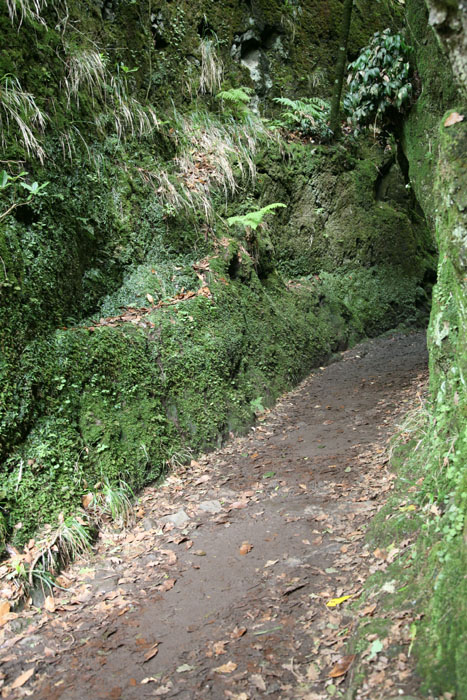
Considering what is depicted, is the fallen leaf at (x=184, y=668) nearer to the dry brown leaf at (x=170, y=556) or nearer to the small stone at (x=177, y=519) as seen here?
the dry brown leaf at (x=170, y=556)

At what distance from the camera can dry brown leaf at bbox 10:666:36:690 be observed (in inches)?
126

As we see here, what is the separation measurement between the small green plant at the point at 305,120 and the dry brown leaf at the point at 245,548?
1036cm

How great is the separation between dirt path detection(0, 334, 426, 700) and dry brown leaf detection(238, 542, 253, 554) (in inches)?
0.8

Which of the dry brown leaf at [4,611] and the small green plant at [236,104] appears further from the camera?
the small green plant at [236,104]

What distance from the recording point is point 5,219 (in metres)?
5.32

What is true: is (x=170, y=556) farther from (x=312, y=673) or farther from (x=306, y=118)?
(x=306, y=118)

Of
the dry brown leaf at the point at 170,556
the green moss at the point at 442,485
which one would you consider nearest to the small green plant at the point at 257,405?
the green moss at the point at 442,485

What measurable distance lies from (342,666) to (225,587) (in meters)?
1.30

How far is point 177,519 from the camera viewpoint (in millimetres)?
5020

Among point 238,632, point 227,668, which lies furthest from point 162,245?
point 227,668

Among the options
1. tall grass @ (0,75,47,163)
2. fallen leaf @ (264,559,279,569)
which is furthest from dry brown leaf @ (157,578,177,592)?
tall grass @ (0,75,47,163)

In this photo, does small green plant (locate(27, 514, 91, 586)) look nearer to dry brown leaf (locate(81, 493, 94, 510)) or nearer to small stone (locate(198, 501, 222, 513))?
dry brown leaf (locate(81, 493, 94, 510))

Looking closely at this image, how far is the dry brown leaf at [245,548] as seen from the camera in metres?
4.34

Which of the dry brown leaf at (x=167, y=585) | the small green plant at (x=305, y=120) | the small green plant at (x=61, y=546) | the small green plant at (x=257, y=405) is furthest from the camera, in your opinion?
the small green plant at (x=305, y=120)
